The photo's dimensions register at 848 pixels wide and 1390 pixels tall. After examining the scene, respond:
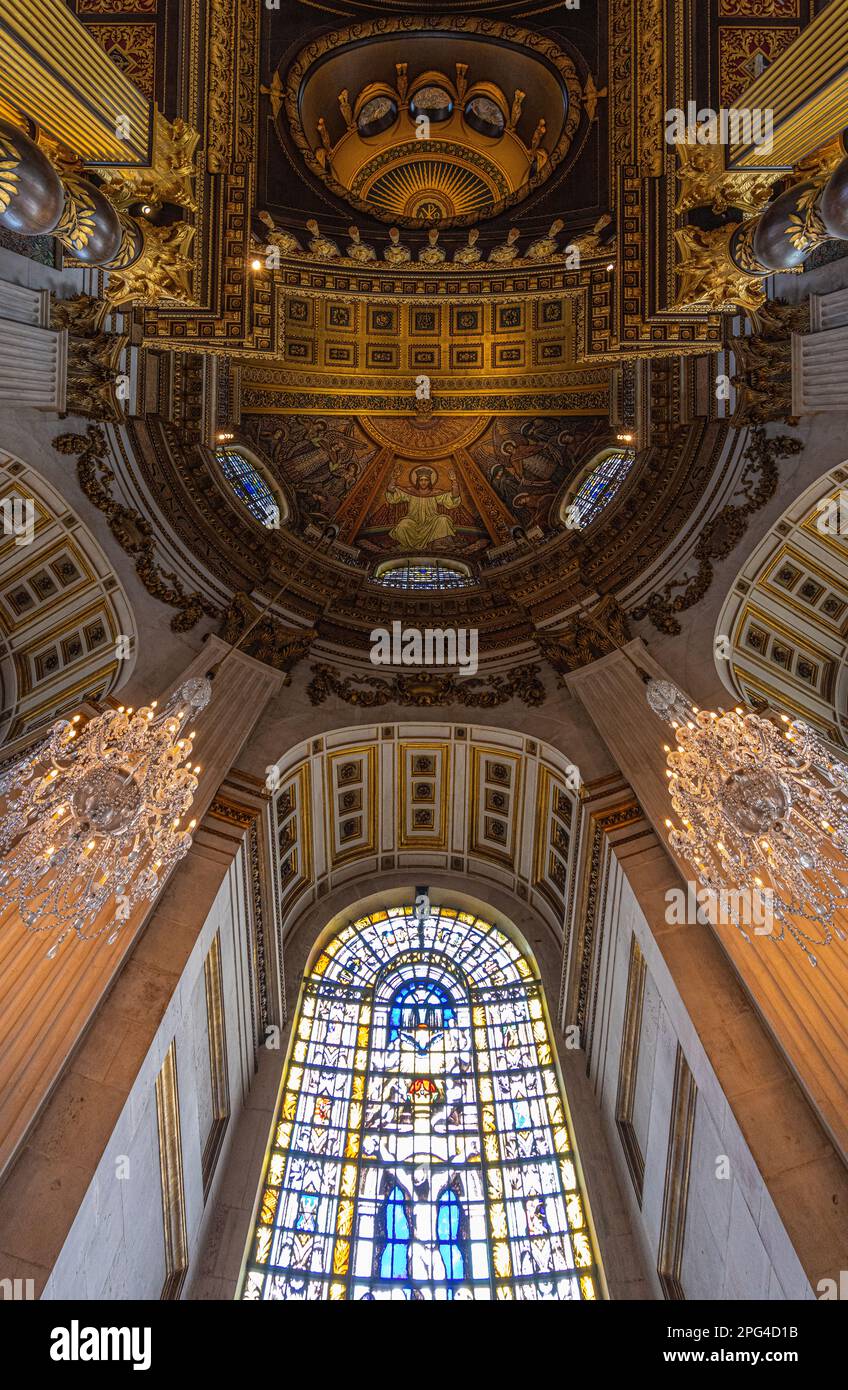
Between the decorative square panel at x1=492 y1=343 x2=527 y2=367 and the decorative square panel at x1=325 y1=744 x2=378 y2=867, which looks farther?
the decorative square panel at x1=492 y1=343 x2=527 y2=367

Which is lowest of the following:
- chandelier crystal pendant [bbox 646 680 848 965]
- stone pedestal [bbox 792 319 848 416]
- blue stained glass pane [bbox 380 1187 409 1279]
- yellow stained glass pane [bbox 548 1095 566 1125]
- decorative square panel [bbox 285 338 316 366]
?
blue stained glass pane [bbox 380 1187 409 1279]

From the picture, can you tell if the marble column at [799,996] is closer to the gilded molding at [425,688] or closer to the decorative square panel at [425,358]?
the gilded molding at [425,688]

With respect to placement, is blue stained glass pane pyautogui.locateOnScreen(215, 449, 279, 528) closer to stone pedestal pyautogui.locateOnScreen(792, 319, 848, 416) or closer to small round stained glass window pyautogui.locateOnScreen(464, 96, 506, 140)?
small round stained glass window pyautogui.locateOnScreen(464, 96, 506, 140)

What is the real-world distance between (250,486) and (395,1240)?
13.3m

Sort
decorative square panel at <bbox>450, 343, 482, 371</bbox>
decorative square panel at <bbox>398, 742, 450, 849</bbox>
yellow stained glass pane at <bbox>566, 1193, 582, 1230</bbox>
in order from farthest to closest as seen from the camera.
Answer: decorative square panel at <bbox>450, 343, 482, 371</bbox> → decorative square panel at <bbox>398, 742, 450, 849</bbox> → yellow stained glass pane at <bbox>566, 1193, 582, 1230</bbox>

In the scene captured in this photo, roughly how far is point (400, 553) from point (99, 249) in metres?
10.1

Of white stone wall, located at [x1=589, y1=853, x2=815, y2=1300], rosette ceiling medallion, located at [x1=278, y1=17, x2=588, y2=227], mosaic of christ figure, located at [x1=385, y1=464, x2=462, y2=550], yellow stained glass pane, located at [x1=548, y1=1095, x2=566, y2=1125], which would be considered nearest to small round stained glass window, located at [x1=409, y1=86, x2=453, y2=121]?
rosette ceiling medallion, located at [x1=278, y1=17, x2=588, y2=227]

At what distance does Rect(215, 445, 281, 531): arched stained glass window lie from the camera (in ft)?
60.8

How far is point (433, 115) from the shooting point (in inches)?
700

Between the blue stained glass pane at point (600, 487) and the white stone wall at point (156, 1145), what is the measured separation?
9540 mm

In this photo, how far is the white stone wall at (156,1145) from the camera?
968 cm

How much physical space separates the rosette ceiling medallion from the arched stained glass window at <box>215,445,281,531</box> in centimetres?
509

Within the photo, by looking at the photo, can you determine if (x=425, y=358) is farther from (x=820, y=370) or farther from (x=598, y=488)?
(x=820, y=370)

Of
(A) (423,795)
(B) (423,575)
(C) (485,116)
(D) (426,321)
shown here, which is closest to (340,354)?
(D) (426,321)
